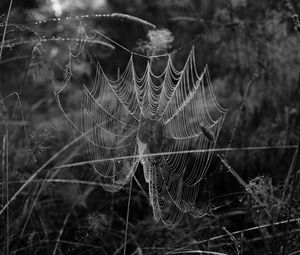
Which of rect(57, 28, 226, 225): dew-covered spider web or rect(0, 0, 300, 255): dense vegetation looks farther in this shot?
rect(57, 28, 226, 225): dew-covered spider web

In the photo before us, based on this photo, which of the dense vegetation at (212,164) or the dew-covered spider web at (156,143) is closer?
the dense vegetation at (212,164)

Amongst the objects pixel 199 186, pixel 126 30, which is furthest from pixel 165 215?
pixel 126 30

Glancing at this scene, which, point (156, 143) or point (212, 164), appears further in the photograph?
point (212, 164)

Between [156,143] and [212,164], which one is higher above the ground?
[156,143]

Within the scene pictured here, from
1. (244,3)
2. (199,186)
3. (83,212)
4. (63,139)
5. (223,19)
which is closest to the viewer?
(199,186)

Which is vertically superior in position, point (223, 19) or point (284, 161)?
point (223, 19)

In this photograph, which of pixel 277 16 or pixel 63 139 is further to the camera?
pixel 63 139

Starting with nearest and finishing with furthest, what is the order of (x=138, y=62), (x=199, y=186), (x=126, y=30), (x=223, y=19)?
1. (x=199, y=186)
2. (x=223, y=19)
3. (x=138, y=62)
4. (x=126, y=30)

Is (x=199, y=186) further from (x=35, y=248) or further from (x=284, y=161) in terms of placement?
(x=35, y=248)
